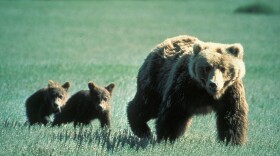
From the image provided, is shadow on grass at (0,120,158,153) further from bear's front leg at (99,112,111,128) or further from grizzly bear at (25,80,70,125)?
grizzly bear at (25,80,70,125)

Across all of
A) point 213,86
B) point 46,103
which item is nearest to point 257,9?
point 46,103

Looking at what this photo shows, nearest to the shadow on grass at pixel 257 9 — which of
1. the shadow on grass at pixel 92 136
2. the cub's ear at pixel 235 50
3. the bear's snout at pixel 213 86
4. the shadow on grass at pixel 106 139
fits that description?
the shadow on grass at pixel 92 136

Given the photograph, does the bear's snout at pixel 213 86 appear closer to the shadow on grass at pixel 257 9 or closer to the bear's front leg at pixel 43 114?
the bear's front leg at pixel 43 114

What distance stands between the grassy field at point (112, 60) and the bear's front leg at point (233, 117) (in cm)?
18

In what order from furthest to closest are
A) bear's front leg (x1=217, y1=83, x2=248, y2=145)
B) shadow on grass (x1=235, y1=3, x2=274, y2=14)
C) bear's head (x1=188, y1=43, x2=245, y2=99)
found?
shadow on grass (x1=235, y1=3, x2=274, y2=14)
bear's front leg (x1=217, y1=83, x2=248, y2=145)
bear's head (x1=188, y1=43, x2=245, y2=99)

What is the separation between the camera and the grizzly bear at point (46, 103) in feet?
29.9

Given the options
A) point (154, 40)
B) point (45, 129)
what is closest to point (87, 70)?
point (45, 129)

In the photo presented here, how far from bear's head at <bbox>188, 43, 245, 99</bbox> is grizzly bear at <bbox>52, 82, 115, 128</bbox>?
5.74 ft

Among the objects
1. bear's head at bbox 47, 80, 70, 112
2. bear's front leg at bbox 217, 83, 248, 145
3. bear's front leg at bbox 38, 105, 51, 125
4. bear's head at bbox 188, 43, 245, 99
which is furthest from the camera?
bear's front leg at bbox 38, 105, 51, 125

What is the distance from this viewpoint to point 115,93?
41.2ft

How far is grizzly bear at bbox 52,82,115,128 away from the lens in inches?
351

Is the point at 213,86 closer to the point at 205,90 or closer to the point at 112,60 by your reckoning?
the point at 205,90

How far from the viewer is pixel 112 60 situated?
735 inches

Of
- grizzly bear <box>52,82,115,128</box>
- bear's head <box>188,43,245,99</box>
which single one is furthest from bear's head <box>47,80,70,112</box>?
bear's head <box>188,43,245,99</box>
